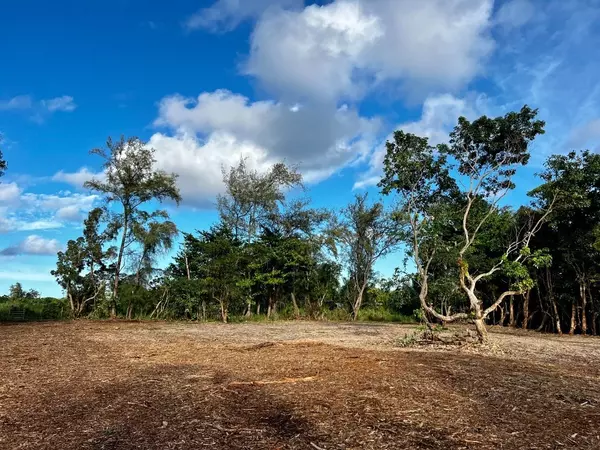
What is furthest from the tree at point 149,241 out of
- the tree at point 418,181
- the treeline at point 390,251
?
the tree at point 418,181

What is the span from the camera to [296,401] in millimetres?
5207

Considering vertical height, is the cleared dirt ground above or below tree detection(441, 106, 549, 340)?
below

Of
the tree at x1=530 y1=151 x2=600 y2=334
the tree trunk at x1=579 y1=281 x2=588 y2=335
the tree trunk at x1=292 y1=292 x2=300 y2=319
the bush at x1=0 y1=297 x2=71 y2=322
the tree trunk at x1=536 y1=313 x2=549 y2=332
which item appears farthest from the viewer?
the tree trunk at x1=292 y1=292 x2=300 y2=319

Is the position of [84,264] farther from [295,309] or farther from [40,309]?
[295,309]

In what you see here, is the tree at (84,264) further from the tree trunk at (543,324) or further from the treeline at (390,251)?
the tree trunk at (543,324)

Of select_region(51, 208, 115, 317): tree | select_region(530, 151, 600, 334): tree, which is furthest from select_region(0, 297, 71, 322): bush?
select_region(530, 151, 600, 334): tree

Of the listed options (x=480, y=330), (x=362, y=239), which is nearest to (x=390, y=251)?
(x=362, y=239)

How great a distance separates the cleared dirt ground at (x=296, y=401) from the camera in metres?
3.98

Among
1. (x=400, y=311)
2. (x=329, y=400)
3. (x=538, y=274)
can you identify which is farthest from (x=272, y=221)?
(x=329, y=400)

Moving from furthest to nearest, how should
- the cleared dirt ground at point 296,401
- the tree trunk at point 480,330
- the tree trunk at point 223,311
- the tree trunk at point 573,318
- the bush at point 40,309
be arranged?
the tree trunk at point 223,311 < the bush at point 40,309 < the tree trunk at point 573,318 < the tree trunk at point 480,330 < the cleared dirt ground at point 296,401

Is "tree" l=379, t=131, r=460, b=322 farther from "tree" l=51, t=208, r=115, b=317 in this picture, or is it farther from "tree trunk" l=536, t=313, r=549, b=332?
"tree" l=51, t=208, r=115, b=317

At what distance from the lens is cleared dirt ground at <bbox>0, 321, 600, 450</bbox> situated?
3.98m

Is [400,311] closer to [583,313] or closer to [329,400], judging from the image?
[583,313]

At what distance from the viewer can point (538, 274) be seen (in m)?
20.0
